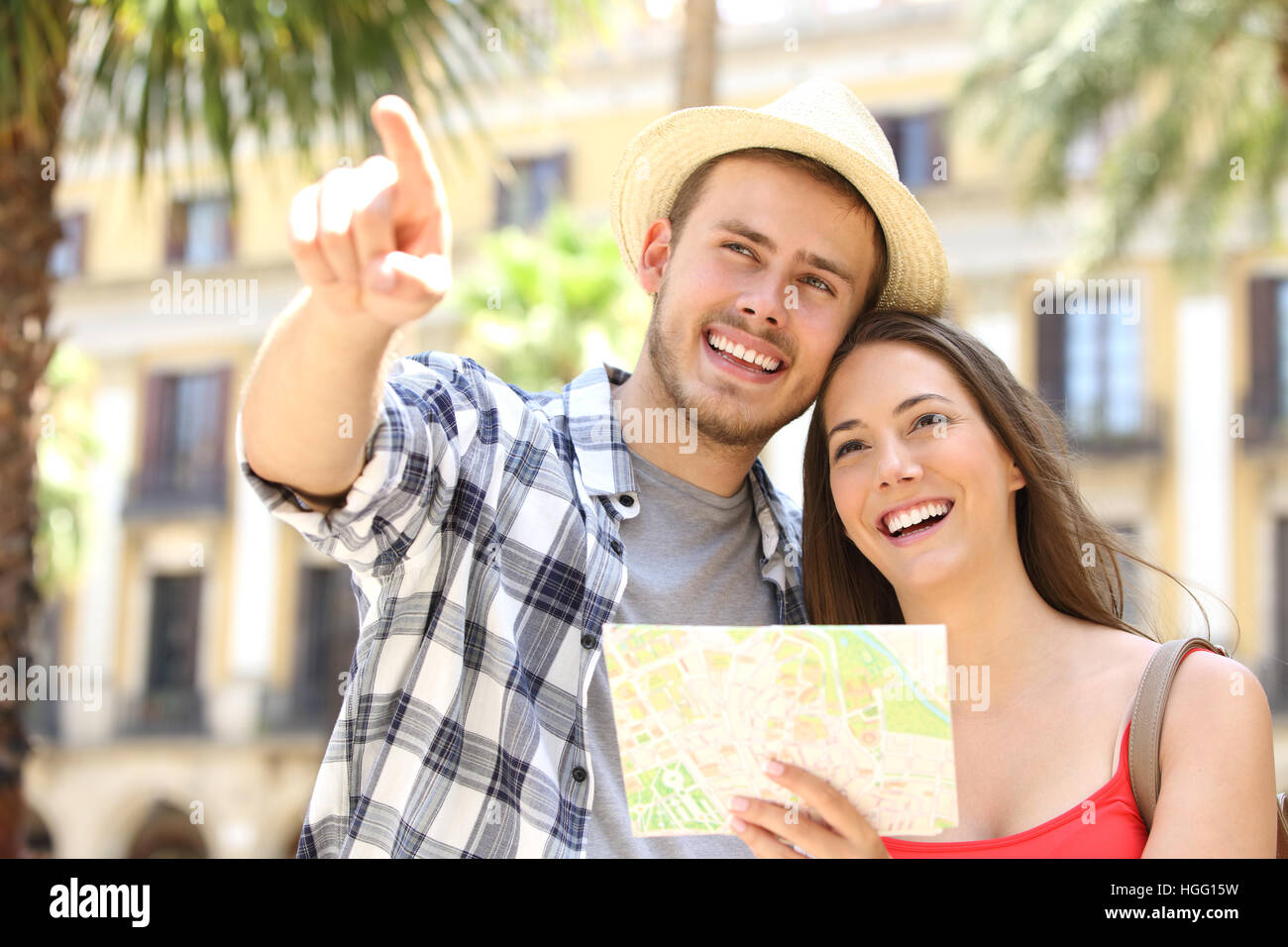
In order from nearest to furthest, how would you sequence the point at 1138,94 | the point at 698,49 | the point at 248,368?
the point at 698,49 → the point at 1138,94 → the point at 248,368

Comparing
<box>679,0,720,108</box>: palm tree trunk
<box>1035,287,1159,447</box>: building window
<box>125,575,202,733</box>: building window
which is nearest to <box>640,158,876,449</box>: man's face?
<box>679,0,720,108</box>: palm tree trunk

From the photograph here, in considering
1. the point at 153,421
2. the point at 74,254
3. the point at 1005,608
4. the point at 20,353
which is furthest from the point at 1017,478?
the point at 74,254

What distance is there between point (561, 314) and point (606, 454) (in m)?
11.2

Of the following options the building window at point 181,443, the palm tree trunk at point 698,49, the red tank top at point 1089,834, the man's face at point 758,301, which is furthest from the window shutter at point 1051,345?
the red tank top at point 1089,834

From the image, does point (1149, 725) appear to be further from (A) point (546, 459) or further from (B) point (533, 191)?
(B) point (533, 191)

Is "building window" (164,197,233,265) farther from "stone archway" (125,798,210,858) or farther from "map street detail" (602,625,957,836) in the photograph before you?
"map street detail" (602,625,957,836)

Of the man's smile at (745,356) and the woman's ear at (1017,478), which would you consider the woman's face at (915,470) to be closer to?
the woman's ear at (1017,478)

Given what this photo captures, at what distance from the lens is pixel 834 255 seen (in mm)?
2785

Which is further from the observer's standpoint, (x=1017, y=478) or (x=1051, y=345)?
(x=1051, y=345)

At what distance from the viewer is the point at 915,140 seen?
18.2 metres

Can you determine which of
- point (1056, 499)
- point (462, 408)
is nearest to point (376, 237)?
point (462, 408)

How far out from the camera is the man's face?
2.70 meters

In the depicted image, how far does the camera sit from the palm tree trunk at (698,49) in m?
7.64

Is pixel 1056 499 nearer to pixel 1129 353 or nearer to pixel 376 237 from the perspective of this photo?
pixel 376 237
